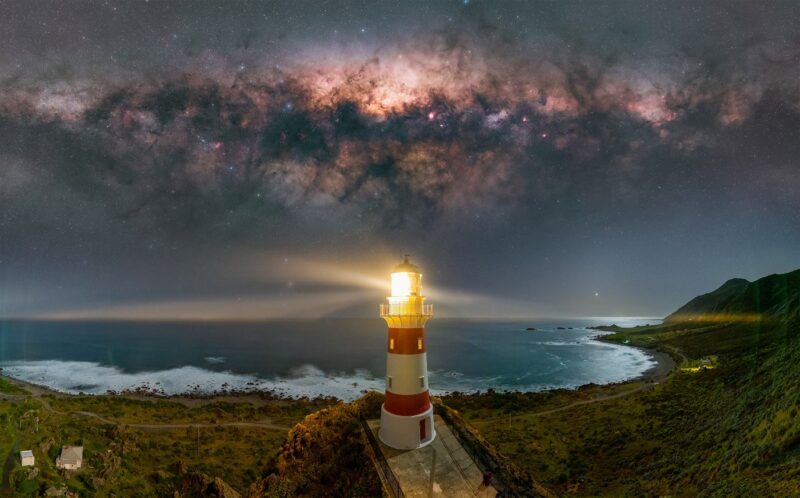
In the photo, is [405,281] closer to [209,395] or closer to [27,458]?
[27,458]

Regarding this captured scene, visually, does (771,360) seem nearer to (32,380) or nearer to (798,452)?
(798,452)

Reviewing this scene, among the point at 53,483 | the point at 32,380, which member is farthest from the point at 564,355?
the point at 32,380

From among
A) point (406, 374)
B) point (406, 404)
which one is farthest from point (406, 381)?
point (406, 404)

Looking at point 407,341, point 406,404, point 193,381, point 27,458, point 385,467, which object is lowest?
point 193,381

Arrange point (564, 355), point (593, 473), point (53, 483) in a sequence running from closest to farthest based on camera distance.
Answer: point (53, 483)
point (593, 473)
point (564, 355)

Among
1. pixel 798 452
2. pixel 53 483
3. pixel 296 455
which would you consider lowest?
pixel 53 483

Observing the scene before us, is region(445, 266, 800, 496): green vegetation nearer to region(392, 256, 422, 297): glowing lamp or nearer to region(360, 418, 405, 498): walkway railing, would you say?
region(360, 418, 405, 498): walkway railing

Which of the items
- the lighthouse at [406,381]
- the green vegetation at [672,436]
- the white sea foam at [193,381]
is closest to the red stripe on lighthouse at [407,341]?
the lighthouse at [406,381]
